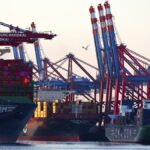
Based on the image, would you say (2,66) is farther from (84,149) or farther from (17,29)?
(84,149)

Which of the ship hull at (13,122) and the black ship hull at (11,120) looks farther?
the black ship hull at (11,120)

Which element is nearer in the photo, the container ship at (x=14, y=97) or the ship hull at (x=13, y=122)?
the ship hull at (x=13, y=122)

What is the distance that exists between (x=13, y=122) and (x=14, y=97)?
339 cm

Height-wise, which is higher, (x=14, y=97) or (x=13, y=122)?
(x=14, y=97)

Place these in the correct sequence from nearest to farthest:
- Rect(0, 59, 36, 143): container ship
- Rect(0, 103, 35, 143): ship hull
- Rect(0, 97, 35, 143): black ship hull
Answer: Rect(0, 103, 35, 143): ship hull → Rect(0, 97, 35, 143): black ship hull → Rect(0, 59, 36, 143): container ship

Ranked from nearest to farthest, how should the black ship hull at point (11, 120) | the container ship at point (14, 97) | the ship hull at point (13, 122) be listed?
the ship hull at point (13, 122) → the black ship hull at point (11, 120) → the container ship at point (14, 97)

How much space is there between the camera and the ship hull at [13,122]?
627ft

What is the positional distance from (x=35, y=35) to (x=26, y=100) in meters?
9.04

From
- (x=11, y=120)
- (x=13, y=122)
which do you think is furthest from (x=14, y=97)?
(x=13, y=122)

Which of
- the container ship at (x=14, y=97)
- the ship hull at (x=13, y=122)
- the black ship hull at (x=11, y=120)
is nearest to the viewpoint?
the ship hull at (x=13, y=122)

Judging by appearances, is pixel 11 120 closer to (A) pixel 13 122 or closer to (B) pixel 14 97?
(A) pixel 13 122

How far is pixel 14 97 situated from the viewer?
193125 mm

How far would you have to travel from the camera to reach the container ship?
192 m

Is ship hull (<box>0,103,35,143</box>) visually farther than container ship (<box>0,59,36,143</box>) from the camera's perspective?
No
